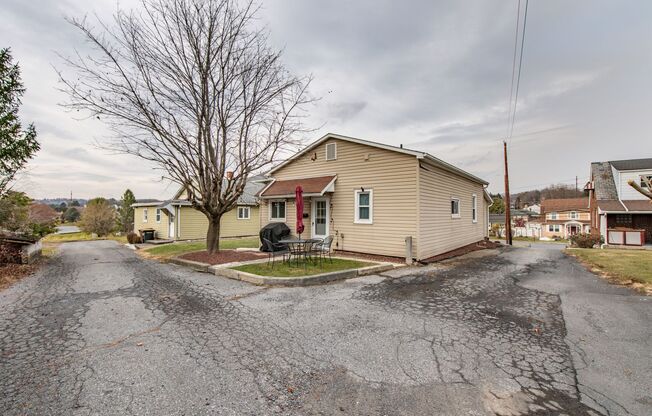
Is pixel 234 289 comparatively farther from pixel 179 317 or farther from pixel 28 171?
pixel 28 171

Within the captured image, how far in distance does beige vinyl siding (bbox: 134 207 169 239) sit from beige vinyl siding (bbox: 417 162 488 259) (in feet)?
68.8

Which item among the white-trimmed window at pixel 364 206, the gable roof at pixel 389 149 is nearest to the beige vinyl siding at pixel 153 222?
the gable roof at pixel 389 149

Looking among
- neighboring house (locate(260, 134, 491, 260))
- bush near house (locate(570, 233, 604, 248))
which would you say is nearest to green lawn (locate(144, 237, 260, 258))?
neighboring house (locate(260, 134, 491, 260))

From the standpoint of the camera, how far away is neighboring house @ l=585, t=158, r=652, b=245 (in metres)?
22.6

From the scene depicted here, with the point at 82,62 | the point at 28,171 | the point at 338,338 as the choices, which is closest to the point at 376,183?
the point at 338,338

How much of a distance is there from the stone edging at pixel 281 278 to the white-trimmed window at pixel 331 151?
5428 mm

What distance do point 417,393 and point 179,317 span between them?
399 cm

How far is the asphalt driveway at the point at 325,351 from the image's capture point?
2.62 metres

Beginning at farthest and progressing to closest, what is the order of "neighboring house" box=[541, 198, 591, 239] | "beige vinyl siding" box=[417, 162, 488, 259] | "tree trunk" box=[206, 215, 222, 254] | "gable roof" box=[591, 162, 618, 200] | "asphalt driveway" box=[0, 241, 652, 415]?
"neighboring house" box=[541, 198, 591, 239] < "gable roof" box=[591, 162, 618, 200] < "tree trunk" box=[206, 215, 222, 254] < "beige vinyl siding" box=[417, 162, 488, 259] < "asphalt driveway" box=[0, 241, 652, 415]

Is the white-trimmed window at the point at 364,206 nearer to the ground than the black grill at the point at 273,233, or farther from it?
farther from it

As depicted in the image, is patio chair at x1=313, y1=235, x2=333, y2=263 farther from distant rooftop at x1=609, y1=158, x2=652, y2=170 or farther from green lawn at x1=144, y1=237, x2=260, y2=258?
distant rooftop at x1=609, y1=158, x2=652, y2=170

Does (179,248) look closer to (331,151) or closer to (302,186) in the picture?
(302,186)

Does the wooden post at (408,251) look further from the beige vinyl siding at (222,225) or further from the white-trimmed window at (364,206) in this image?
the beige vinyl siding at (222,225)

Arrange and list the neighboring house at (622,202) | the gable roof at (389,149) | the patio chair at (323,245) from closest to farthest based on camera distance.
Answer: the patio chair at (323,245), the gable roof at (389,149), the neighboring house at (622,202)
